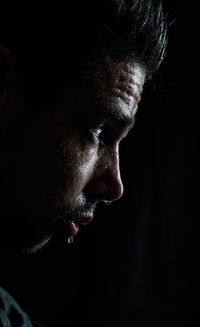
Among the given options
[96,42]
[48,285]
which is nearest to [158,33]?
[96,42]

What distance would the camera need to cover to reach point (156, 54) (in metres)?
0.98

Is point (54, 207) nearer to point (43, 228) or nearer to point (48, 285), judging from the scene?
point (43, 228)

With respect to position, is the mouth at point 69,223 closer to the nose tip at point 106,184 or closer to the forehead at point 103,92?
the nose tip at point 106,184

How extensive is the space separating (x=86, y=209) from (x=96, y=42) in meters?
0.33

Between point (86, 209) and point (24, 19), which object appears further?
point (86, 209)

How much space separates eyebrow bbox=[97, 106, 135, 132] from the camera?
2.80 feet

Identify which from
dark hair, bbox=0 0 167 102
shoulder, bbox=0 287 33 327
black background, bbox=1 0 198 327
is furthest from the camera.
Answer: black background, bbox=1 0 198 327

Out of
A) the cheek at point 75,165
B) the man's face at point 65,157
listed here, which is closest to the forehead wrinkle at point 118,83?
the man's face at point 65,157

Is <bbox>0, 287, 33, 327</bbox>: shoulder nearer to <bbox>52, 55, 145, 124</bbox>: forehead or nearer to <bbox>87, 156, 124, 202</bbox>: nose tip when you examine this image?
<bbox>87, 156, 124, 202</bbox>: nose tip

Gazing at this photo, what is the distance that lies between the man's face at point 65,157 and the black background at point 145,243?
812 mm

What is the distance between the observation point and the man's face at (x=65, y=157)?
33.0 inches

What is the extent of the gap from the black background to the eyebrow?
84 cm

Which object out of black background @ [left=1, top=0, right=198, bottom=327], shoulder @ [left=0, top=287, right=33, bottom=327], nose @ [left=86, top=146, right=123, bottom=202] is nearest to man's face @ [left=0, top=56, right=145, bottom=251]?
nose @ [left=86, top=146, right=123, bottom=202]

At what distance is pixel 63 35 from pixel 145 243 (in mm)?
1067
